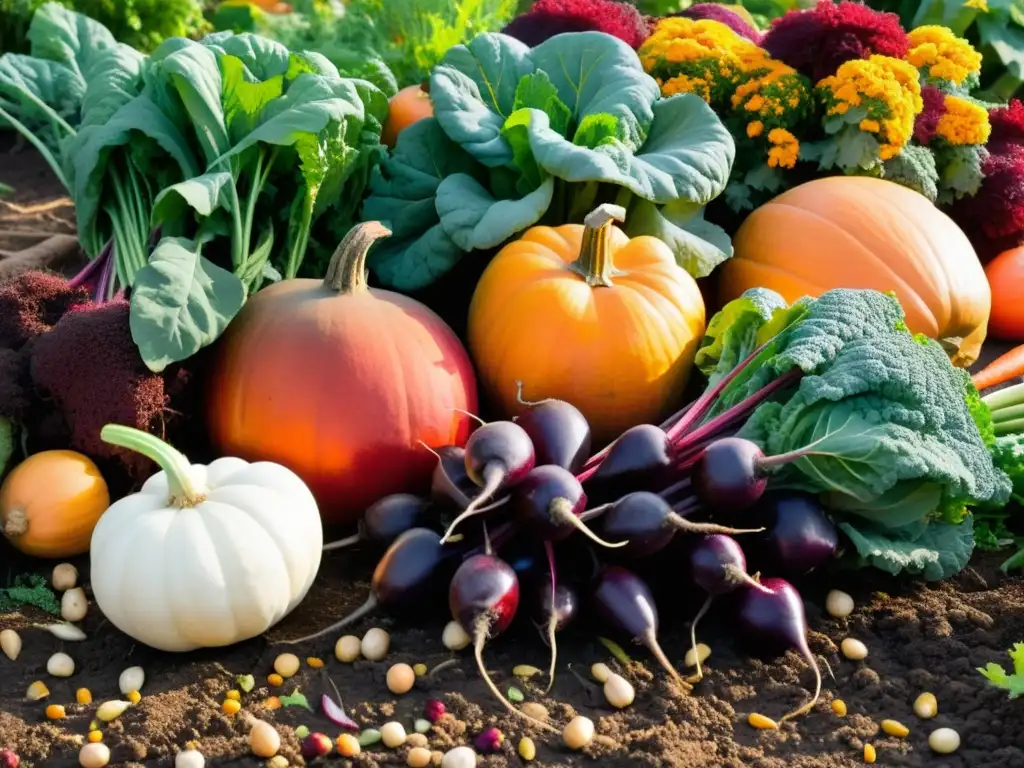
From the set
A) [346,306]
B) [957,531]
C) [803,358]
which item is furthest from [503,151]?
[957,531]

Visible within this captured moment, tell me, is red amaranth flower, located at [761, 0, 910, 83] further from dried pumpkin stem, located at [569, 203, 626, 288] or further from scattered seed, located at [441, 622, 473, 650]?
scattered seed, located at [441, 622, 473, 650]

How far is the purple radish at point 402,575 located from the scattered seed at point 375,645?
2.4 inches

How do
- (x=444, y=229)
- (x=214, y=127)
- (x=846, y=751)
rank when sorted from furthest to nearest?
(x=444, y=229) → (x=214, y=127) → (x=846, y=751)

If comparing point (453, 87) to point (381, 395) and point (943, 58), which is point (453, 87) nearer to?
point (381, 395)

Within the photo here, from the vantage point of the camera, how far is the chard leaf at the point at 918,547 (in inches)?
Result: 103

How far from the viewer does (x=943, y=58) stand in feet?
13.6

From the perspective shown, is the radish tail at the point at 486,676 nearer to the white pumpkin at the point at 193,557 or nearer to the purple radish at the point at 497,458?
the purple radish at the point at 497,458

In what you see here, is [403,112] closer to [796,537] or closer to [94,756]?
[796,537]

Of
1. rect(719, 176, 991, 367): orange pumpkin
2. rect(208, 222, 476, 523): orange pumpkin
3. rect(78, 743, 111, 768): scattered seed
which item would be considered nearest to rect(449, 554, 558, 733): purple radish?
rect(208, 222, 476, 523): orange pumpkin

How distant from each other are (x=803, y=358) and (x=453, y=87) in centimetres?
166

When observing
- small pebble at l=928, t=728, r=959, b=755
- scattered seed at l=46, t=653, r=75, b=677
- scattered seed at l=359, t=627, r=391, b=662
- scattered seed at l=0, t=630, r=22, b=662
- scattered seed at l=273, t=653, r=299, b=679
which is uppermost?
small pebble at l=928, t=728, r=959, b=755

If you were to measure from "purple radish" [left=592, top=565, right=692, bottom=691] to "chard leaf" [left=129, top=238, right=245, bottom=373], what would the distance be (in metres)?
1.23

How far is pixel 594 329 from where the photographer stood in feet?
10.3

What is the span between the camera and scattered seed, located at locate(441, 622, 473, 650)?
2471 mm
